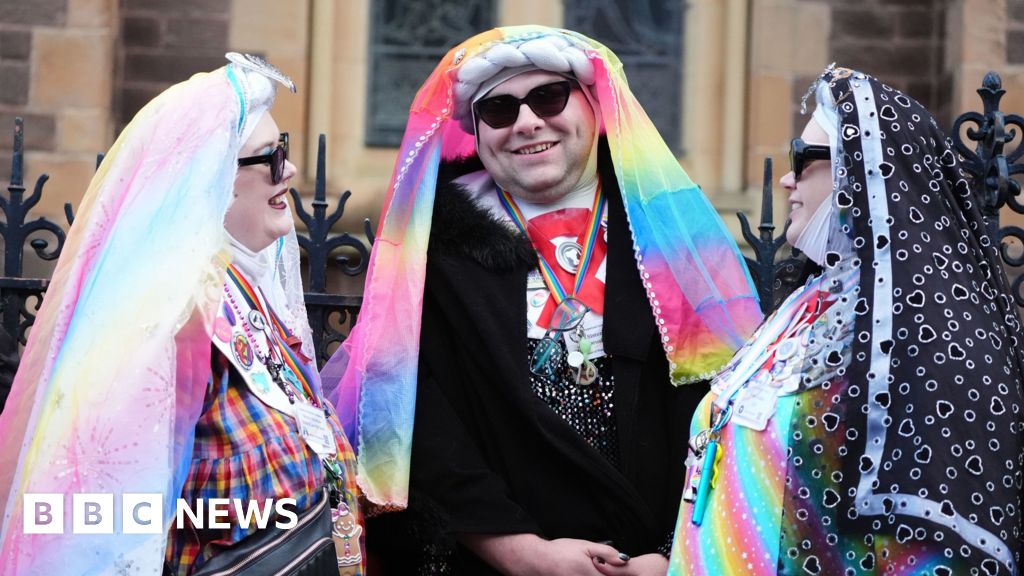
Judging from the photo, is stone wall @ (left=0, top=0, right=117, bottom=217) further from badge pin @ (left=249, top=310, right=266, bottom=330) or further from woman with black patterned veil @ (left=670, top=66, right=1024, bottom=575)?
woman with black patterned veil @ (left=670, top=66, right=1024, bottom=575)

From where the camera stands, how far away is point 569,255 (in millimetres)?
3834

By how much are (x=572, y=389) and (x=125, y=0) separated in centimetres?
457

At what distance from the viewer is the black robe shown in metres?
3.61

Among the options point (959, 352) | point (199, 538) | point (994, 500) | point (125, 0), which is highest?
point (125, 0)

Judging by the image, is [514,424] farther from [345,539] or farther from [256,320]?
[256,320]

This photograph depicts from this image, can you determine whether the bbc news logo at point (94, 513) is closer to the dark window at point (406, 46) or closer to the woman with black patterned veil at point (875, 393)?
the woman with black patterned veil at point (875, 393)

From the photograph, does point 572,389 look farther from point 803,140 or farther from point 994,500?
point 994,500

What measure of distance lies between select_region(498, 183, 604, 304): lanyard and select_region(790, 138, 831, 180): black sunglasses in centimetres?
76

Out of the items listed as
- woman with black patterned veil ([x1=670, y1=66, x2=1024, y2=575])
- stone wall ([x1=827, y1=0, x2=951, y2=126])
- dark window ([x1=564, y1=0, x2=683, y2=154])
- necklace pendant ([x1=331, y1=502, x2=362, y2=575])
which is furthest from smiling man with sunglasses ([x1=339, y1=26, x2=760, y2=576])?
stone wall ([x1=827, y1=0, x2=951, y2=126])

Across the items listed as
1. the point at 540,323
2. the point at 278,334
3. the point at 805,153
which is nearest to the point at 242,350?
the point at 278,334

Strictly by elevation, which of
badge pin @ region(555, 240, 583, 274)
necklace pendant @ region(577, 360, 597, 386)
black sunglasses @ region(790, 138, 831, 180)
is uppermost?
black sunglasses @ region(790, 138, 831, 180)

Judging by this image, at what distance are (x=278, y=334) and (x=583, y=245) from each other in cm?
84

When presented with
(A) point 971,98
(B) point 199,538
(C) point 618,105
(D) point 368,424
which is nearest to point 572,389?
(D) point 368,424

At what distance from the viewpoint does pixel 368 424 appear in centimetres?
370
